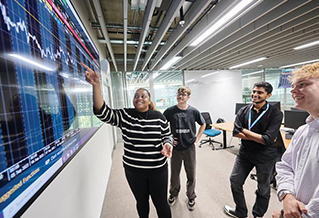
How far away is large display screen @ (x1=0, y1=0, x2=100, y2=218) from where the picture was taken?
1.55 ft

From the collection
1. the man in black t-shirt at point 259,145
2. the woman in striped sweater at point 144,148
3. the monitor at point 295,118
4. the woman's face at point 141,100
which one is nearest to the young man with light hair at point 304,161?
the man in black t-shirt at point 259,145

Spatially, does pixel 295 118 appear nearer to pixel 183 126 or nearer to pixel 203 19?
pixel 183 126

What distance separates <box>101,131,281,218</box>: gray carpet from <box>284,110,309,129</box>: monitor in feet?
4.65

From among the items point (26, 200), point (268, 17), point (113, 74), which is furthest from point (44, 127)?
point (113, 74)

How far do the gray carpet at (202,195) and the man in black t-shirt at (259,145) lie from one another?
1.28ft

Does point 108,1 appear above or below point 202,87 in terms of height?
above

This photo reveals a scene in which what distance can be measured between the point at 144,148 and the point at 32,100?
87 cm

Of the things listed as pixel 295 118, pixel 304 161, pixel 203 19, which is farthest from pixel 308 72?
pixel 295 118

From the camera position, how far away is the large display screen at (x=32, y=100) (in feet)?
1.55

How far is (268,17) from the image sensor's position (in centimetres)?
241

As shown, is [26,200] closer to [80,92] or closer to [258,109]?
[80,92]

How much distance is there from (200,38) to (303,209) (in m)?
2.84

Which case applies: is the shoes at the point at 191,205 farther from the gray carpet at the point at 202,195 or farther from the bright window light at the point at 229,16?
the bright window light at the point at 229,16

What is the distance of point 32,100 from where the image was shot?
23.7 inches
